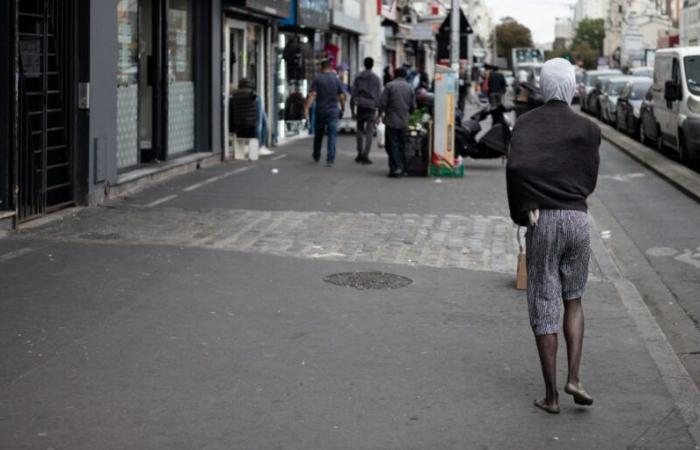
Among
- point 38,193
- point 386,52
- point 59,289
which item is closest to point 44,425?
point 59,289

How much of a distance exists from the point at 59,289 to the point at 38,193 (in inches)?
150

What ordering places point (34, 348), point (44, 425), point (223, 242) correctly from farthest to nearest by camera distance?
point (223, 242), point (34, 348), point (44, 425)

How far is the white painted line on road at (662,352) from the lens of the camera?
6129 millimetres

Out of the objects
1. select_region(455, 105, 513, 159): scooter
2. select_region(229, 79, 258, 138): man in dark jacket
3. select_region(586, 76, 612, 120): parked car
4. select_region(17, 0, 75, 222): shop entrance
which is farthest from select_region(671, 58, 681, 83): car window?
select_region(586, 76, 612, 120): parked car

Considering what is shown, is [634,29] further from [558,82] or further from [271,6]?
[558,82]

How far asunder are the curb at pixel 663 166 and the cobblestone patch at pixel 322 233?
152 inches

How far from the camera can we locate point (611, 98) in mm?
36844

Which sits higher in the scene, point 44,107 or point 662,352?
point 44,107

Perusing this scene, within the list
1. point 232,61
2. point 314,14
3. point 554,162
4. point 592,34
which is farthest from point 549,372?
point 592,34

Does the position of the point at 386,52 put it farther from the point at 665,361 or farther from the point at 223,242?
the point at 665,361

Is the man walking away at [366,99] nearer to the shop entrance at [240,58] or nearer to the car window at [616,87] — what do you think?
the shop entrance at [240,58]

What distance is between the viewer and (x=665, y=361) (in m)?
7.16

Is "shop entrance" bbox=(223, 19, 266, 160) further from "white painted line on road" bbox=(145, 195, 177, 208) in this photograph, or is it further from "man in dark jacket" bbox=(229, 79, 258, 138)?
"white painted line on road" bbox=(145, 195, 177, 208)

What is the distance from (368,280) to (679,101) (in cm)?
1315
